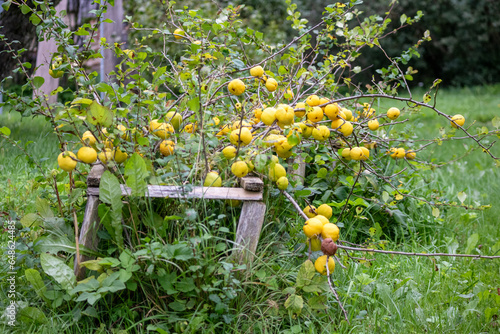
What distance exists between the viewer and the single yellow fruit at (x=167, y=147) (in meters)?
1.71

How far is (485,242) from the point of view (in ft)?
8.59

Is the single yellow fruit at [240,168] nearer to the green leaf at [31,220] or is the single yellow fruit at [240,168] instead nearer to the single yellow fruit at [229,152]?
the single yellow fruit at [229,152]

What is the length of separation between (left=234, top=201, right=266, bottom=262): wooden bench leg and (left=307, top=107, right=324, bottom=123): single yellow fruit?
39cm

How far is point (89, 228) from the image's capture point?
165 cm

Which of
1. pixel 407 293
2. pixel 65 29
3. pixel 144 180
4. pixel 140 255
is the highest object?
pixel 65 29

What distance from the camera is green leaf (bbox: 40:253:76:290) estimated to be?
1.57m

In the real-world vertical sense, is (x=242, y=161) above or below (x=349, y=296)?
above

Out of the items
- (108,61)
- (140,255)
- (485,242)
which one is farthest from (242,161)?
(108,61)

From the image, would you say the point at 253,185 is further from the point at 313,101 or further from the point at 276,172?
the point at 313,101

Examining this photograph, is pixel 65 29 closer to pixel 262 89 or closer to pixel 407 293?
pixel 262 89

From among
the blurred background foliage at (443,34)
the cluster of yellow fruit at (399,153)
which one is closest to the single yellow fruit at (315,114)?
the cluster of yellow fruit at (399,153)

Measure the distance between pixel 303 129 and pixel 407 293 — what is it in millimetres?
889

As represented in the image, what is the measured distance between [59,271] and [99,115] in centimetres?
59

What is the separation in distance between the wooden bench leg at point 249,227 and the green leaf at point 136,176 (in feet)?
1.26
